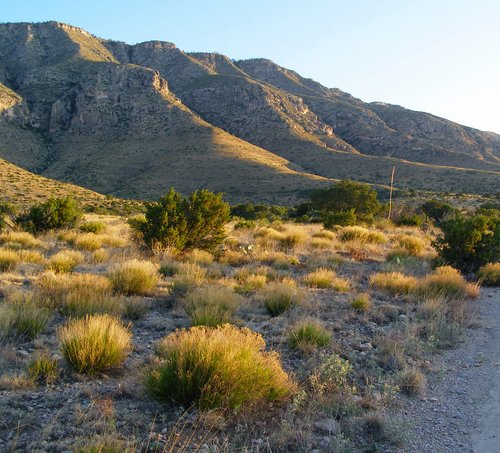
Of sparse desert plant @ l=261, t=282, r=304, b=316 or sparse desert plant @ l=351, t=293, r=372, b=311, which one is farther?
sparse desert plant @ l=351, t=293, r=372, b=311

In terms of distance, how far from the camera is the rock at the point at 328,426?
398cm

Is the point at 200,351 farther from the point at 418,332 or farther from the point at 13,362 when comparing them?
the point at 418,332

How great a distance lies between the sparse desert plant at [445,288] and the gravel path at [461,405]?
216cm

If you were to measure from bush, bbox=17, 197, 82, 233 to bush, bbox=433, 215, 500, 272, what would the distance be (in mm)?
12999

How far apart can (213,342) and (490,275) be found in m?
9.99

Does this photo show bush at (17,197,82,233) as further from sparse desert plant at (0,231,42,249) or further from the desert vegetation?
the desert vegetation

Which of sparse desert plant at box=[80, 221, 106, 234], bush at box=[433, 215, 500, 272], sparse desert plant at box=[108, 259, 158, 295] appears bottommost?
sparse desert plant at box=[80, 221, 106, 234]

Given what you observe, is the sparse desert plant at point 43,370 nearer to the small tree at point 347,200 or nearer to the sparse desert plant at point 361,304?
the sparse desert plant at point 361,304

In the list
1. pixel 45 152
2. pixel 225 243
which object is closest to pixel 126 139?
pixel 45 152

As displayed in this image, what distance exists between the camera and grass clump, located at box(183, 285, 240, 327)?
609 cm

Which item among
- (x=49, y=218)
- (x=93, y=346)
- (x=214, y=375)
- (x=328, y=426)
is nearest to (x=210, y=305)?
(x=93, y=346)

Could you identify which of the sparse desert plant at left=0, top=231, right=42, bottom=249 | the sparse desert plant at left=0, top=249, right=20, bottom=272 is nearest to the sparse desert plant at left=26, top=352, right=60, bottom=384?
the sparse desert plant at left=0, top=249, right=20, bottom=272

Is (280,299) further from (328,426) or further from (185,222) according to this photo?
(185,222)

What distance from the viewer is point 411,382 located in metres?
5.00
